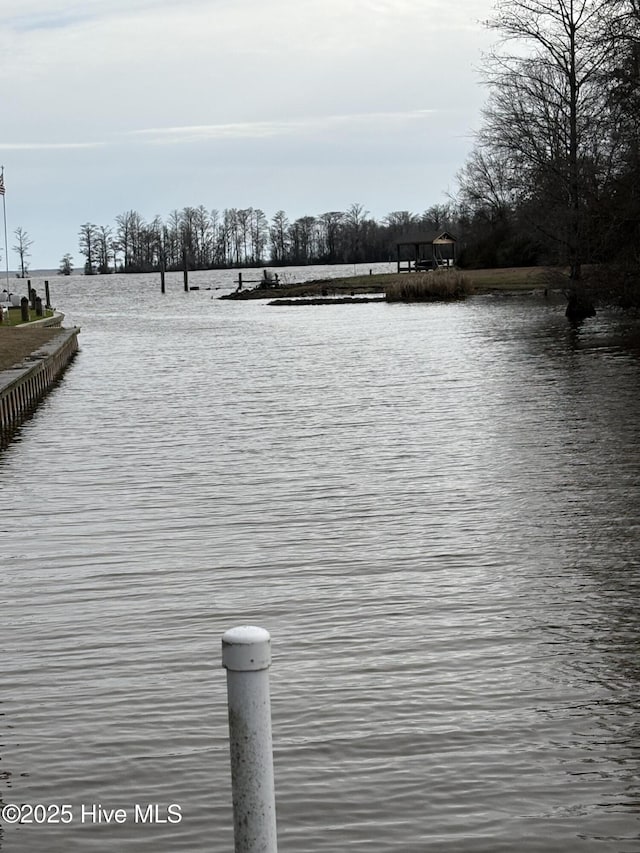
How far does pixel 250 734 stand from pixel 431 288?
65.2 metres

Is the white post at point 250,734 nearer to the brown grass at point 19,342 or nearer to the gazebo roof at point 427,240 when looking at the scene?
the brown grass at point 19,342

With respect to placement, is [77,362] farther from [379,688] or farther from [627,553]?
[379,688]

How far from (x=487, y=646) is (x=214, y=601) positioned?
2158 millimetres

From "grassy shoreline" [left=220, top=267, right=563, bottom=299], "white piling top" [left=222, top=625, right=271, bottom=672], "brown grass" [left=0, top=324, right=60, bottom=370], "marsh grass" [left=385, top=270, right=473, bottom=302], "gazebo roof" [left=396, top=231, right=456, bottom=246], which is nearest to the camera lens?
"white piling top" [left=222, top=625, right=271, bottom=672]

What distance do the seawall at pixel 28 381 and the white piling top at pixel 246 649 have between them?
15883mm

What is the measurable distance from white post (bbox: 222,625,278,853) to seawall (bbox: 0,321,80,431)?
15.7 meters

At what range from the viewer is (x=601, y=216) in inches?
1244

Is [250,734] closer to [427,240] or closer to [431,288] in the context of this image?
[431,288]

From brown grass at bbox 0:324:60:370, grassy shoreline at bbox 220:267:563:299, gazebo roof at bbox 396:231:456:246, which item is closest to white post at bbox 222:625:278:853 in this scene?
brown grass at bbox 0:324:60:370

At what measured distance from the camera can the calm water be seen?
5.55m

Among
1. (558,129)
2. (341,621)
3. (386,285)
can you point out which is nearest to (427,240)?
(386,285)

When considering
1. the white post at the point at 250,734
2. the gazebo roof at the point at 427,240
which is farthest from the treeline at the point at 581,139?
the gazebo roof at the point at 427,240

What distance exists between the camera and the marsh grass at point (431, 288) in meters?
67.1

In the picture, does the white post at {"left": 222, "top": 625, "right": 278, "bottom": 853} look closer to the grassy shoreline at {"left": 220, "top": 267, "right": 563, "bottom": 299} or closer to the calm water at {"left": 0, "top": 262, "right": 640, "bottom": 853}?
the calm water at {"left": 0, "top": 262, "right": 640, "bottom": 853}
